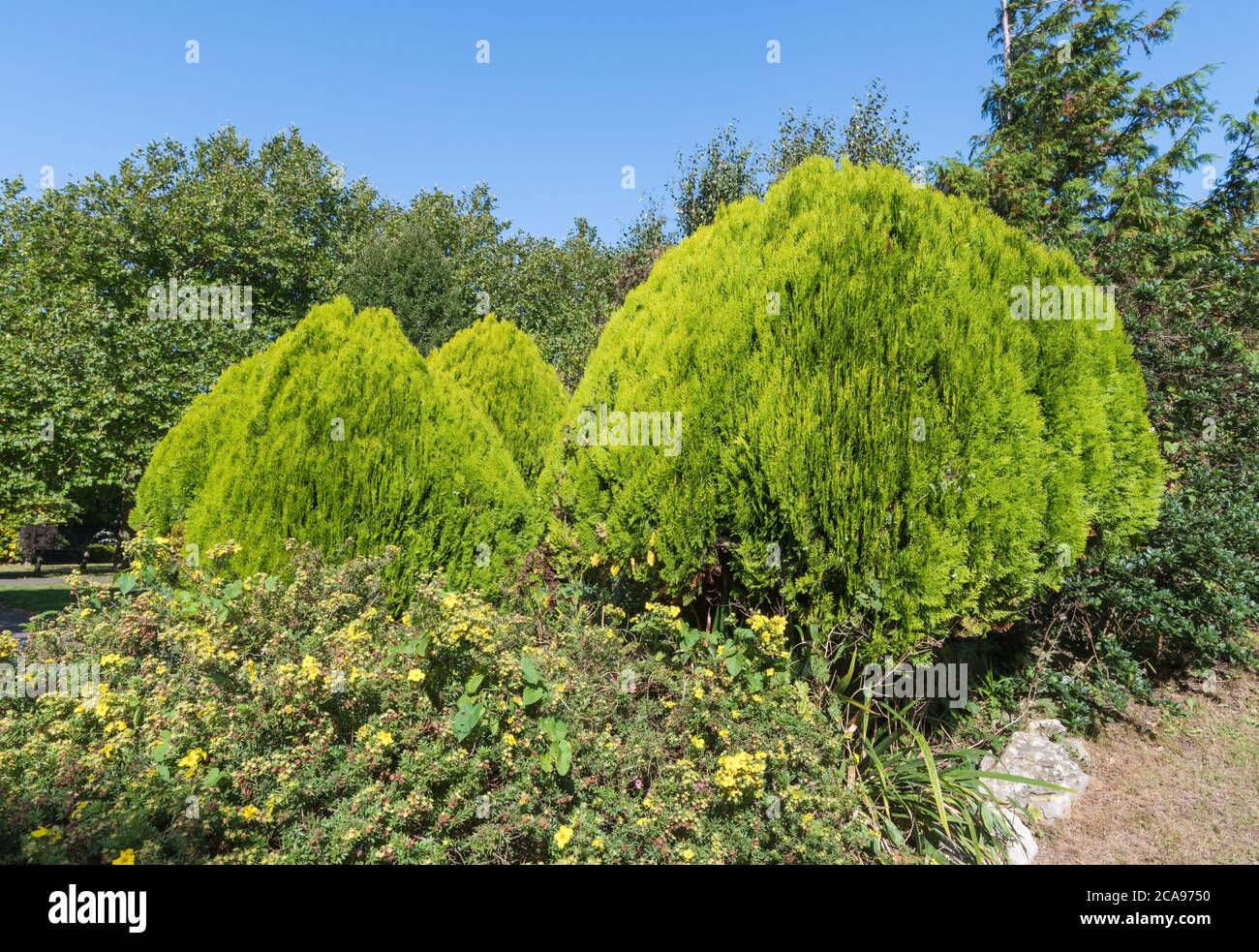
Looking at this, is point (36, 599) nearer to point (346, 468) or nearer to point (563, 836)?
Answer: point (346, 468)

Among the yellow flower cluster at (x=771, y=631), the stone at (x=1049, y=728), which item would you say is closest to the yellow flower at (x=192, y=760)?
the yellow flower cluster at (x=771, y=631)

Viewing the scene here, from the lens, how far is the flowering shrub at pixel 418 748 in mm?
2906

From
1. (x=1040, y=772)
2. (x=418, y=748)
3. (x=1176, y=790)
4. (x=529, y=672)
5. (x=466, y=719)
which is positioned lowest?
(x=1176, y=790)

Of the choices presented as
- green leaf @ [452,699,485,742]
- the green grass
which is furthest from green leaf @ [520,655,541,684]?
the green grass

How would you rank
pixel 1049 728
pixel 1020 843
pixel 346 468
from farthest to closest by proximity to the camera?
pixel 1049 728 < pixel 346 468 < pixel 1020 843

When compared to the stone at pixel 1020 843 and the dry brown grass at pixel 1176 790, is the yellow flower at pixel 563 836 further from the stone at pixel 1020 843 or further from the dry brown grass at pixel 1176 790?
the dry brown grass at pixel 1176 790

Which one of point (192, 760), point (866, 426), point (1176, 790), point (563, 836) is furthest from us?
point (1176, 790)

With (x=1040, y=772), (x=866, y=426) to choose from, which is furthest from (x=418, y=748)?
(x=1040, y=772)

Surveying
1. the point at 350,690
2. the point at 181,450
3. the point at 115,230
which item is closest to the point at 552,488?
the point at 350,690

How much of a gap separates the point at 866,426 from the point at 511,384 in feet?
17.9

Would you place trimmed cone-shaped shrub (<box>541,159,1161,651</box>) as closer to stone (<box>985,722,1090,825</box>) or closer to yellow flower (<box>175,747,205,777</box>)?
stone (<box>985,722,1090,825</box>)

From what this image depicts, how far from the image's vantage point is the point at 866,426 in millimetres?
3805
